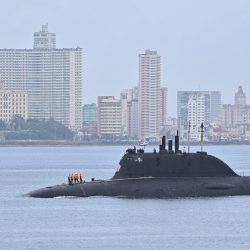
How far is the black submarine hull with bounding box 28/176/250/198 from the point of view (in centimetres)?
6291

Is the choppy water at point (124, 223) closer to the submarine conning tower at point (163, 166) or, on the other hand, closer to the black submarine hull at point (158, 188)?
the black submarine hull at point (158, 188)

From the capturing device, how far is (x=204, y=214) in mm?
58469

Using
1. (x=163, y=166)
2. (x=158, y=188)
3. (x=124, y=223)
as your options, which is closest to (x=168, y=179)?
(x=163, y=166)

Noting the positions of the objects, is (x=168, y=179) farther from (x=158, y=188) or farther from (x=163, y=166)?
(x=158, y=188)

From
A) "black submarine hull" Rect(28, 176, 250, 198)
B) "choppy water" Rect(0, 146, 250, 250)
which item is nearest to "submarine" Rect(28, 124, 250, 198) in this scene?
"black submarine hull" Rect(28, 176, 250, 198)

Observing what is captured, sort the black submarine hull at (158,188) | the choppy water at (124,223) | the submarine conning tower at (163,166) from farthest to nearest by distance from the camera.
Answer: the submarine conning tower at (163,166), the black submarine hull at (158,188), the choppy water at (124,223)

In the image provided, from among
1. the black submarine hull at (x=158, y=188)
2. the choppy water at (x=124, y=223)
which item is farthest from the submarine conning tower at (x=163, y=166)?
the choppy water at (x=124, y=223)

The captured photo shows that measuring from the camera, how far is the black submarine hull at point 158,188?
206ft

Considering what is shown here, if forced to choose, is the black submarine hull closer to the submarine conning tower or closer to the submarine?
the submarine

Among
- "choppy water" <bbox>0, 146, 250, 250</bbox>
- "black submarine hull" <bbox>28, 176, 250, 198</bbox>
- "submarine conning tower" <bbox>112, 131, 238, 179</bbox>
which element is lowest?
"choppy water" <bbox>0, 146, 250, 250</bbox>

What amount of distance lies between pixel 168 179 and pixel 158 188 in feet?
3.49

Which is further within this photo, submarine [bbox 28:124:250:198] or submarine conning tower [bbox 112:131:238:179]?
submarine conning tower [bbox 112:131:238:179]

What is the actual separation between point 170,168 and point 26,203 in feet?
22.6

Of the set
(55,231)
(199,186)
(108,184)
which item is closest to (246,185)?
(199,186)
